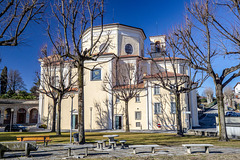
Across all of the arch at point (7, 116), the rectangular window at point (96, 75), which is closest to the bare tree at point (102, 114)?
the rectangular window at point (96, 75)

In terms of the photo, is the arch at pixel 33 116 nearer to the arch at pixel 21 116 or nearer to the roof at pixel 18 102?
the arch at pixel 21 116

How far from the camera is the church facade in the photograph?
2725 cm

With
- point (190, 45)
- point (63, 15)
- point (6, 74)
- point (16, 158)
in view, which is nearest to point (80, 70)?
point (63, 15)

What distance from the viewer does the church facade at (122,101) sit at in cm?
2725

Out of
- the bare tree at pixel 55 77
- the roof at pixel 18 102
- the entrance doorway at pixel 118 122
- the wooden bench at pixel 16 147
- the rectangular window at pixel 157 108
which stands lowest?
the entrance doorway at pixel 118 122

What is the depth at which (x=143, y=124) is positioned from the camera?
27.7 meters

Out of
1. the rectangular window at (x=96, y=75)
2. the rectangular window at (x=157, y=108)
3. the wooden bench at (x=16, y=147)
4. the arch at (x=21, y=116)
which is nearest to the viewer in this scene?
the wooden bench at (x=16, y=147)

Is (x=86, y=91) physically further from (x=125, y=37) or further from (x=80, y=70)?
(x=80, y=70)

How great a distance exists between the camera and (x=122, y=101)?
95.8 ft

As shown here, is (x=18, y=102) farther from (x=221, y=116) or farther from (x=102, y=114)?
(x=221, y=116)

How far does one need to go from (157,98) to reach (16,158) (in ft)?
72.5

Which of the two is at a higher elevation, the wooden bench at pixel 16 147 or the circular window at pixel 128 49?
the circular window at pixel 128 49

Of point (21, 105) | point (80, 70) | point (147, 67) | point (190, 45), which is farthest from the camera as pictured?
point (21, 105)

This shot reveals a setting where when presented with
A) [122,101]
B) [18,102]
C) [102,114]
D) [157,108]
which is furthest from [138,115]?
[18,102]
